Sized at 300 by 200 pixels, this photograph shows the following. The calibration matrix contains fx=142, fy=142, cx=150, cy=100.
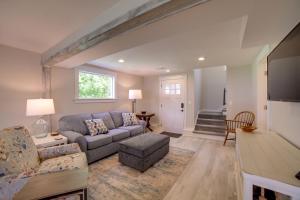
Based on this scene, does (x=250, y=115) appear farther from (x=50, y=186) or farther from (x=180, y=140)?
(x=50, y=186)

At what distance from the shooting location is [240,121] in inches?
149

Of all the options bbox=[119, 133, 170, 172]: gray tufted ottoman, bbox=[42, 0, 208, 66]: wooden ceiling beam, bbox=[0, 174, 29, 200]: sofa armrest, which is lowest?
bbox=[119, 133, 170, 172]: gray tufted ottoman

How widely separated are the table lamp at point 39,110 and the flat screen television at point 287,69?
326 centimetres

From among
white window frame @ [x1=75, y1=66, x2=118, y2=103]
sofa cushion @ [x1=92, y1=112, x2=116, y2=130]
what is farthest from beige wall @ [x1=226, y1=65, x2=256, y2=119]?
white window frame @ [x1=75, y1=66, x2=118, y2=103]

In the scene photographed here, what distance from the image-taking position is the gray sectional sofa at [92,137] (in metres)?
2.68

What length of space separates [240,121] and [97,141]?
3.61 metres

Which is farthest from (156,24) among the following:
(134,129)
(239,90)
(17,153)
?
(239,90)

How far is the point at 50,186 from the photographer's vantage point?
4.78 ft

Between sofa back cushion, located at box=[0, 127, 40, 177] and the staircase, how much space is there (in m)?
4.35

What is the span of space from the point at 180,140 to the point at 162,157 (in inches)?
57.6

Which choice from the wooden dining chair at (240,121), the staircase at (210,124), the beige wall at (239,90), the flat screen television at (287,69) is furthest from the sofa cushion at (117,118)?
the flat screen television at (287,69)

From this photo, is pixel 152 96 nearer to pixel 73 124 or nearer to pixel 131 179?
pixel 73 124

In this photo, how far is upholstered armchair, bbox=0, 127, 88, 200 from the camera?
1306 mm

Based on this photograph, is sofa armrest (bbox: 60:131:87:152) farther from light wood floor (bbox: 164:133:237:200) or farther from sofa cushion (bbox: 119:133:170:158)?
light wood floor (bbox: 164:133:237:200)
